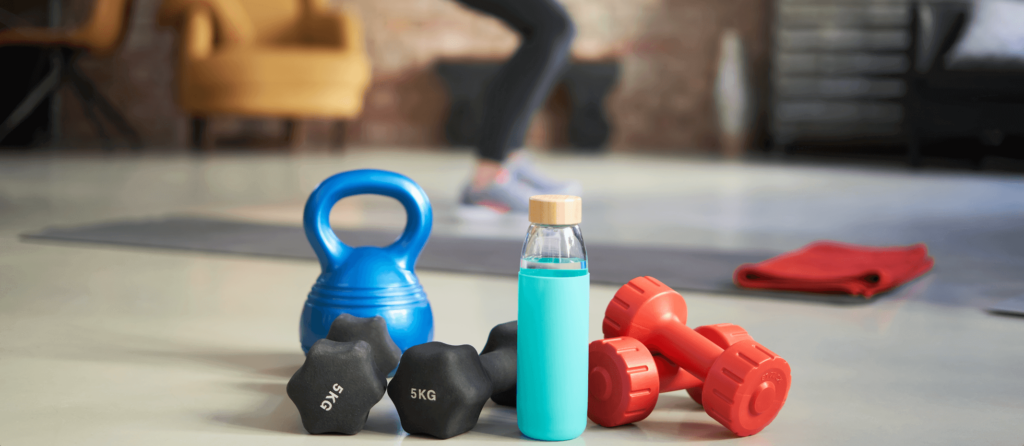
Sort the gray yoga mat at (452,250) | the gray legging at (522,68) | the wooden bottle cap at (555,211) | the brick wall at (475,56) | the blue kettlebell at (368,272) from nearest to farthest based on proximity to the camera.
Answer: the wooden bottle cap at (555,211) → the blue kettlebell at (368,272) → the gray yoga mat at (452,250) → the gray legging at (522,68) → the brick wall at (475,56)

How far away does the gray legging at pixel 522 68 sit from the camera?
2.12 metres

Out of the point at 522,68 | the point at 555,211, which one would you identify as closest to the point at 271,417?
the point at 555,211

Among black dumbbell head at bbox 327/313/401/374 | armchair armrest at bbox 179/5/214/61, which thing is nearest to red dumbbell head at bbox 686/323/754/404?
black dumbbell head at bbox 327/313/401/374

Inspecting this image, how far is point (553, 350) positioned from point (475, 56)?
213 inches

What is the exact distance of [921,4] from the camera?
4.36 meters

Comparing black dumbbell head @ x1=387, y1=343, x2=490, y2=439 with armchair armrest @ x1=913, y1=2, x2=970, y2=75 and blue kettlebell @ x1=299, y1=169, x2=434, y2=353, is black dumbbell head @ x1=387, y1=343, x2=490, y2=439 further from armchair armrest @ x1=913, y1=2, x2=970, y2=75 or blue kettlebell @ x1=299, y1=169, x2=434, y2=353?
armchair armrest @ x1=913, y1=2, x2=970, y2=75

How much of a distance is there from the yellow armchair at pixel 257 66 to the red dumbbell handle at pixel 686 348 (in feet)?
12.7

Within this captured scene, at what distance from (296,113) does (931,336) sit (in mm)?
3782

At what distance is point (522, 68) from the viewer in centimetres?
219

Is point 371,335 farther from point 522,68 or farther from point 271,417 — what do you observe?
point 522,68

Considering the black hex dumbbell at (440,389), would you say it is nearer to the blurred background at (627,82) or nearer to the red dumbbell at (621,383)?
the red dumbbell at (621,383)

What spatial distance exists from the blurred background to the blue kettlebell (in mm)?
3693

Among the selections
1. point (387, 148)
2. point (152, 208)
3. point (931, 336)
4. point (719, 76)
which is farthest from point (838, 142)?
point (931, 336)

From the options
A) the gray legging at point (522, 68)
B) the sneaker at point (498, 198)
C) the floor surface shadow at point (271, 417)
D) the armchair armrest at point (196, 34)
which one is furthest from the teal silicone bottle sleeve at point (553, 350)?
the armchair armrest at point (196, 34)
